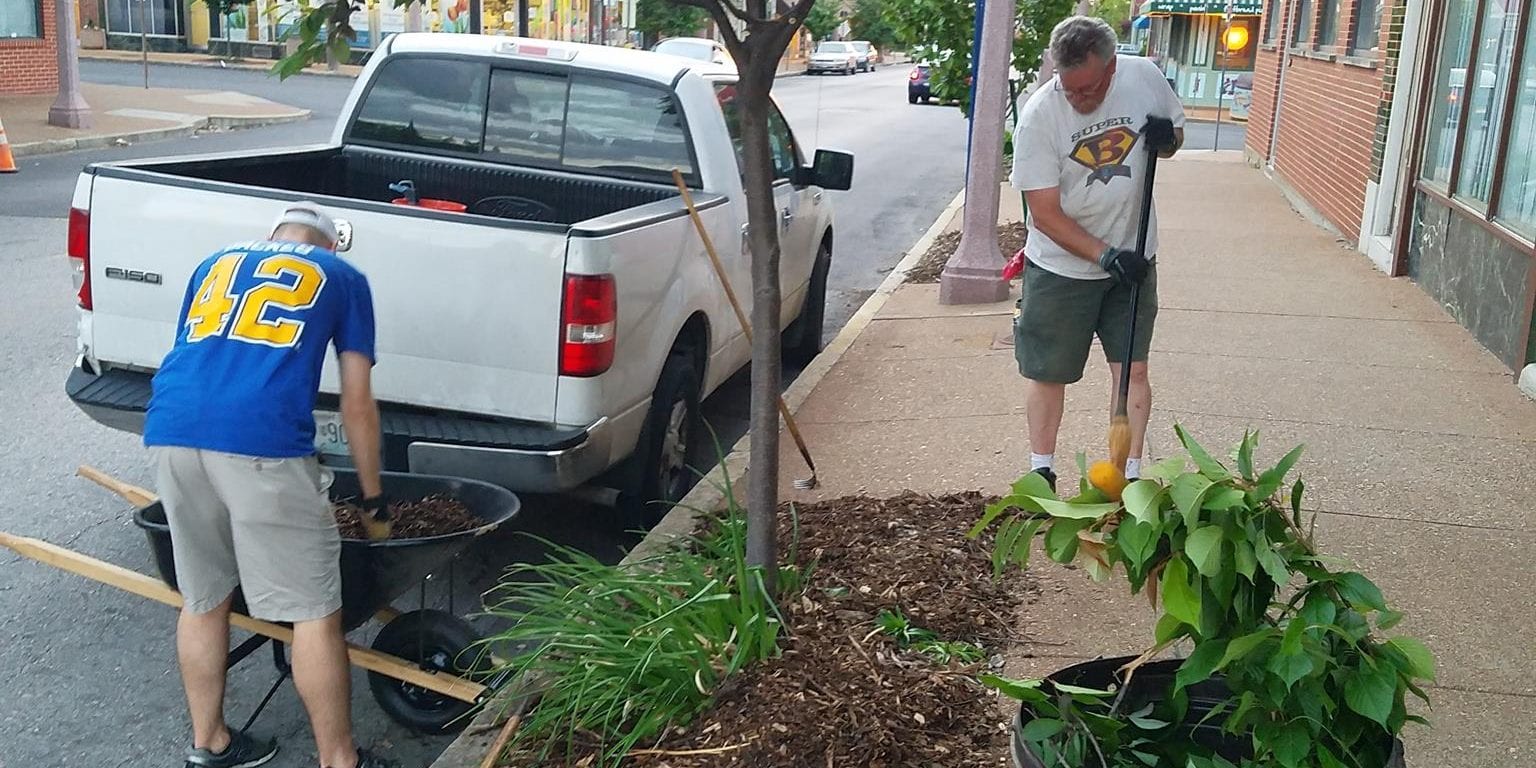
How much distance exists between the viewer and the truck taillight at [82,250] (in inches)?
201

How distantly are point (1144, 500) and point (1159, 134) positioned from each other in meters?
2.70

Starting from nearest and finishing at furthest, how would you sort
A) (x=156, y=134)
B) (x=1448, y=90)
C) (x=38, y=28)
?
1. (x=1448, y=90)
2. (x=156, y=134)
3. (x=38, y=28)

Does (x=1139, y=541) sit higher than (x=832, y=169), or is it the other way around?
(x=832, y=169)

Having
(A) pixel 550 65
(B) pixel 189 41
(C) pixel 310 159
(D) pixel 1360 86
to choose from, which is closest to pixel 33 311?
(C) pixel 310 159

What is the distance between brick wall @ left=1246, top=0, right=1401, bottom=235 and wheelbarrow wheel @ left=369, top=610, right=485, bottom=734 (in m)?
9.70

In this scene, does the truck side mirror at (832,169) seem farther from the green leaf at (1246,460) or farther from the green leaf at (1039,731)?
the green leaf at (1039,731)

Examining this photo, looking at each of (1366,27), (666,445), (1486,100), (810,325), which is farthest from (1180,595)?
(1366,27)

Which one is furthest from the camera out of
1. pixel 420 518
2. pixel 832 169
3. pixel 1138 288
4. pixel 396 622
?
pixel 832 169

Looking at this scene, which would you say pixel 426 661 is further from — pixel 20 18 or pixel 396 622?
pixel 20 18

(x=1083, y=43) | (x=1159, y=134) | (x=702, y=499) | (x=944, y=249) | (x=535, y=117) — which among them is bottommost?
(x=944, y=249)

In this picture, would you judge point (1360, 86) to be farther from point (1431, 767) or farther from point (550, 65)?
point (1431, 767)

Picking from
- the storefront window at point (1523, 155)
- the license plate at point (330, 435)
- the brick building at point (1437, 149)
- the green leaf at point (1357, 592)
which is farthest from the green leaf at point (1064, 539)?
the storefront window at point (1523, 155)

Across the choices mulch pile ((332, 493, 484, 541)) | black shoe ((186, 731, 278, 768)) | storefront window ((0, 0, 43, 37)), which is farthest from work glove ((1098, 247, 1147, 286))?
storefront window ((0, 0, 43, 37))

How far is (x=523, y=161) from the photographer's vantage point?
6621mm
